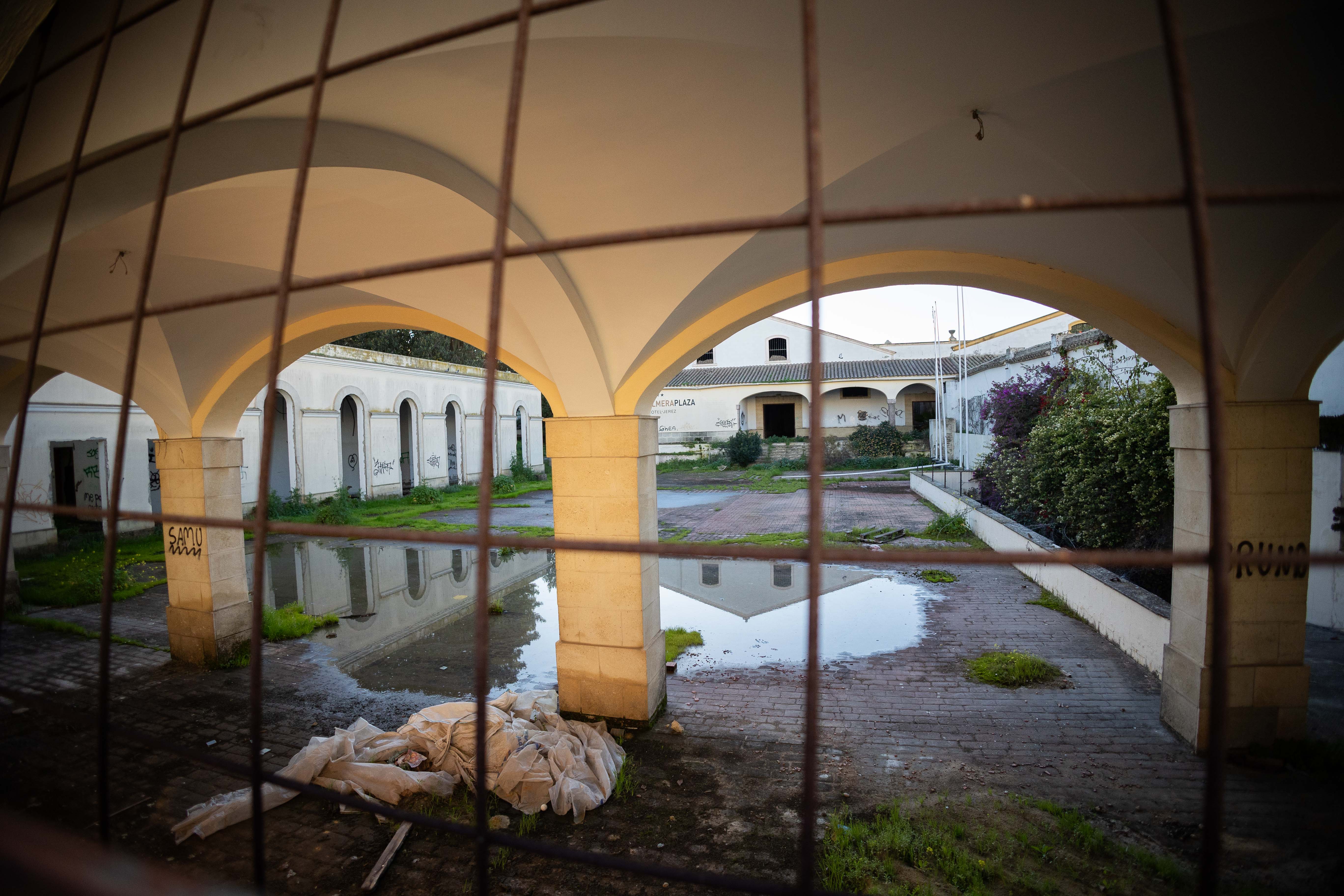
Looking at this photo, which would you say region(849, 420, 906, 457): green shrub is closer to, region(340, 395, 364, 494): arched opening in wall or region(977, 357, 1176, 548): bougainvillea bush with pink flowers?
region(977, 357, 1176, 548): bougainvillea bush with pink flowers

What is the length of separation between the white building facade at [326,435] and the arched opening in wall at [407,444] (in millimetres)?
47

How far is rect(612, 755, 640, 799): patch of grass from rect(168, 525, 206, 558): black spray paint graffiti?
5492 millimetres

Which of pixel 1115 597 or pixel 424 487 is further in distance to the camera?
pixel 424 487

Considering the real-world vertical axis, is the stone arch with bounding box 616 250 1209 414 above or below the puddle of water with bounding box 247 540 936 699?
above

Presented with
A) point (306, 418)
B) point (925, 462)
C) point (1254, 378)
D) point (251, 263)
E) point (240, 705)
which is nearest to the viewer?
point (1254, 378)

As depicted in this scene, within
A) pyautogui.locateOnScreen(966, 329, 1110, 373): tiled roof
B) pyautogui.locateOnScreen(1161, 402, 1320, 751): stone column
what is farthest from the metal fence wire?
pyautogui.locateOnScreen(966, 329, 1110, 373): tiled roof

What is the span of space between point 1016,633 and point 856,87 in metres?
6.57

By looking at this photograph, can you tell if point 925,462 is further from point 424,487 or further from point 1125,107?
point 1125,107

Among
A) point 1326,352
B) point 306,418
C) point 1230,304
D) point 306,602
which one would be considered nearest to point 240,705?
point 306,602

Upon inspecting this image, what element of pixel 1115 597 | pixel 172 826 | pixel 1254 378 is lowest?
pixel 172 826

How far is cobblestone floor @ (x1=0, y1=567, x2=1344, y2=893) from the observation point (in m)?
3.91

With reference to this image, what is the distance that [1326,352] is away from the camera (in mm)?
4512

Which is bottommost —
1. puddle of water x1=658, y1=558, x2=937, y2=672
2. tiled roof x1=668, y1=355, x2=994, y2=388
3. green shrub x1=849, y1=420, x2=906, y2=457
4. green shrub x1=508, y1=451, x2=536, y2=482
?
puddle of water x1=658, y1=558, x2=937, y2=672

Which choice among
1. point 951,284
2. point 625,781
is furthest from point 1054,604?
point 625,781
